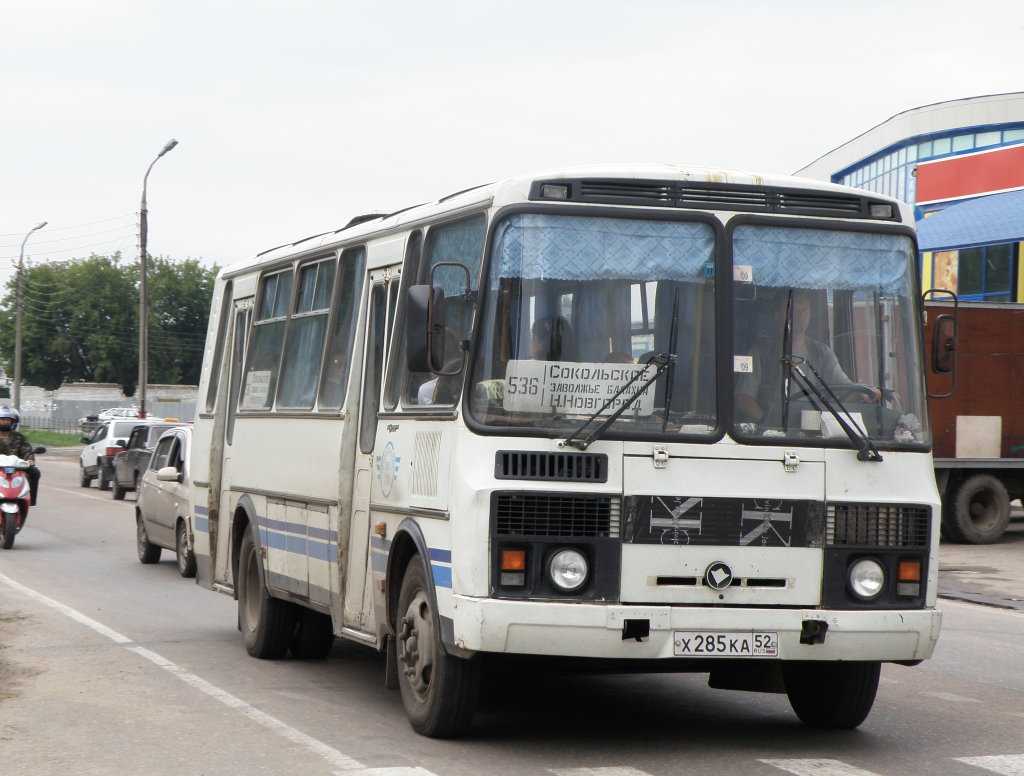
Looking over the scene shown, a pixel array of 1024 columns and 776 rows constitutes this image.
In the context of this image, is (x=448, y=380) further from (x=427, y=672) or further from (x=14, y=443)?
(x=14, y=443)

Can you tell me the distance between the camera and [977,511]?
22125 mm

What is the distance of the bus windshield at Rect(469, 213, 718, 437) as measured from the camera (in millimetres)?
7047

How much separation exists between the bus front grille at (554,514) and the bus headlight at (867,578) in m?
1.16

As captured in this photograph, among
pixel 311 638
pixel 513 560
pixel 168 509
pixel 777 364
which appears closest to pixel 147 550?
pixel 168 509

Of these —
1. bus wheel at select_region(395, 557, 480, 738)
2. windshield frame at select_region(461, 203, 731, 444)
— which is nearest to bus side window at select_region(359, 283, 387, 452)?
bus wheel at select_region(395, 557, 480, 738)

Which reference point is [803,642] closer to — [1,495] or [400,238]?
[400,238]

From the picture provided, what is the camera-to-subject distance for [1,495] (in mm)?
19141

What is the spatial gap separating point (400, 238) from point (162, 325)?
106854mm

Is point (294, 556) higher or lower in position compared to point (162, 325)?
lower

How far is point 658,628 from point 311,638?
431cm

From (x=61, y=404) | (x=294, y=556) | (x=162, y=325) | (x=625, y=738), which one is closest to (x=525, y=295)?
(x=625, y=738)

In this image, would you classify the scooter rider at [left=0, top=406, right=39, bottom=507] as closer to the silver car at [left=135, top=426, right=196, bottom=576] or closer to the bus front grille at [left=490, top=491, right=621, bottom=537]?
the silver car at [left=135, top=426, right=196, bottom=576]

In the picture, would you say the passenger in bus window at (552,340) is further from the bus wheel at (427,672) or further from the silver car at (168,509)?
the silver car at (168,509)

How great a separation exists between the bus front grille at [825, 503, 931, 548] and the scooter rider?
14.1 m
